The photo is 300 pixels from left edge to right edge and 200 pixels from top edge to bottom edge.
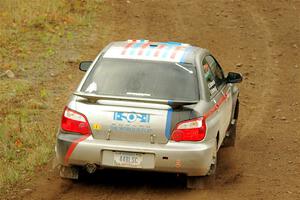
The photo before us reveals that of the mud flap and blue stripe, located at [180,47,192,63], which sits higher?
blue stripe, located at [180,47,192,63]

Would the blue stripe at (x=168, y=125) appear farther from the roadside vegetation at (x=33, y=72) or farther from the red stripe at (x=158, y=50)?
the roadside vegetation at (x=33, y=72)

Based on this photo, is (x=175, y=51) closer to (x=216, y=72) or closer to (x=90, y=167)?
(x=216, y=72)

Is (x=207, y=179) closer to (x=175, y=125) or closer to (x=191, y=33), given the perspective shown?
(x=175, y=125)

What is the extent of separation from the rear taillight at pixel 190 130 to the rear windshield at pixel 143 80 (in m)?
0.41

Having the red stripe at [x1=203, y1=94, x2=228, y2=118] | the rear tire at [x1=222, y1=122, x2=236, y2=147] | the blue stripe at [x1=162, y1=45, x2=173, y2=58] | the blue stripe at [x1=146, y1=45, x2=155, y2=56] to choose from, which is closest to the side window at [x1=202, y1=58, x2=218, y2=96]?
the red stripe at [x1=203, y1=94, x2=228, y2=118]

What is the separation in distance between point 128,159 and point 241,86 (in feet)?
25.6

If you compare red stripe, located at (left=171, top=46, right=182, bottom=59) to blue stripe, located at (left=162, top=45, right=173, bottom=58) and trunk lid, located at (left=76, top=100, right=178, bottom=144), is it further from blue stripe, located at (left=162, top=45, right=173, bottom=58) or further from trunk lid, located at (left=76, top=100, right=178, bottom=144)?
trunk lid, located at (left=76, top=100, right=178, bottom=144)

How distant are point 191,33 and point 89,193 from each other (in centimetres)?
1194

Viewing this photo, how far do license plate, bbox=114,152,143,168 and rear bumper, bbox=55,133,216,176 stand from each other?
0.16ft

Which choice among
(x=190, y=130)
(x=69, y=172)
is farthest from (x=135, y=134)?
(x=69, y=172)

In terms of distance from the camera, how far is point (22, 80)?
1411 cm

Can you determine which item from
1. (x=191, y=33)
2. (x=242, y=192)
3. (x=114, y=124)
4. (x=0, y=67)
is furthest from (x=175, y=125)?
(x=191, y=33)

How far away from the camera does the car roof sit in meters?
8.63

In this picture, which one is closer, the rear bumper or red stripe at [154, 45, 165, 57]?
the rear bumper
